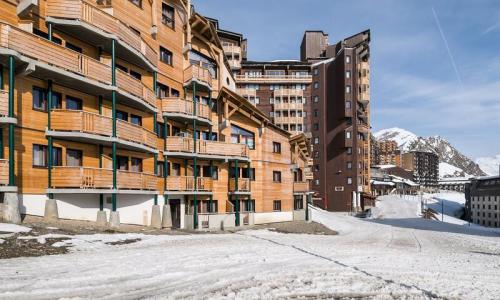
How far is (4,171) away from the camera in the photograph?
1667cm

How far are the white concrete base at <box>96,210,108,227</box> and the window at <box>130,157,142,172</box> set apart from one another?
5.28 metres

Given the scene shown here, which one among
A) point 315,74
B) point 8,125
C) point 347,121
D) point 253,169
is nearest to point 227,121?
point 253,169

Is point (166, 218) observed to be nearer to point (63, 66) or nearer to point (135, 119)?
point (135, 119)

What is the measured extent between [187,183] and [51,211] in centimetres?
1155

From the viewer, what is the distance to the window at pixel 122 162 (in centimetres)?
2514

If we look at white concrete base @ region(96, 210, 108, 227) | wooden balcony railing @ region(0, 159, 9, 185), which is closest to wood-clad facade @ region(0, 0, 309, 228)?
wooden balcony railing @ region(0, 159, 9, 185)

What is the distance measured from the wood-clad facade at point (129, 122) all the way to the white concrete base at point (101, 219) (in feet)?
1.44

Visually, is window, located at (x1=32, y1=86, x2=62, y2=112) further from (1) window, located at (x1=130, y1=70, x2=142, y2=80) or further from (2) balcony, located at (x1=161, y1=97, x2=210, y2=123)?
(2) balcony, located at (x1=161, y1=97, x2=210, y2=123)

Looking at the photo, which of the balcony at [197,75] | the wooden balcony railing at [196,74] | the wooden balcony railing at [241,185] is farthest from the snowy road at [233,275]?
the wooden balcony railing at [196,74]

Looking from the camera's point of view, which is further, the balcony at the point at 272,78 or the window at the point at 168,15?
the balcony at the point at 272,78

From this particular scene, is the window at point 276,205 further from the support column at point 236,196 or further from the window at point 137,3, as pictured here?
the window at point 137,3

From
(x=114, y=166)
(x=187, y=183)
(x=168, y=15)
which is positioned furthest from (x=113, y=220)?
(x=168, y=15)

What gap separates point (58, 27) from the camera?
20938 mm

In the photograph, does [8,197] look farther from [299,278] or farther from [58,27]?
[299,278]
